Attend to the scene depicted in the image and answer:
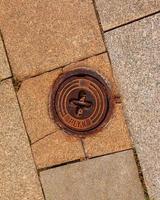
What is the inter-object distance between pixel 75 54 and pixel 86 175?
0.95 m

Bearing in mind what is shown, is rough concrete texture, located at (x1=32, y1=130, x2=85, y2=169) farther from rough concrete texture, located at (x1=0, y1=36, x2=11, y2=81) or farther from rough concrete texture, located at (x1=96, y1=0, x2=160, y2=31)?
rough concrete texture, located at (x1=96, y1=0, x2=160, y2=31)

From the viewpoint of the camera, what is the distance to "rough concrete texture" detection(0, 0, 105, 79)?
134 inches

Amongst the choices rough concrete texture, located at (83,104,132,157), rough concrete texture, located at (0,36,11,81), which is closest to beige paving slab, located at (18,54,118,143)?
rough concrete texture, located at (0,36,11,81)

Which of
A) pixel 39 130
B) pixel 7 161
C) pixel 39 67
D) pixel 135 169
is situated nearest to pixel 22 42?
pixel 39 67

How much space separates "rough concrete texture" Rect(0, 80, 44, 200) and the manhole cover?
34cm

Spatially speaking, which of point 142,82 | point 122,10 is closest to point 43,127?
point 142,82

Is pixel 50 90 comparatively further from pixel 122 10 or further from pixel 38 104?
pixel 122 10

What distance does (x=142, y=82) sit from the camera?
132 inches

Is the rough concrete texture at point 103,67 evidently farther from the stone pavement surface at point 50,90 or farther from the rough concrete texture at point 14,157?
the rough concrete texture at point 14,157

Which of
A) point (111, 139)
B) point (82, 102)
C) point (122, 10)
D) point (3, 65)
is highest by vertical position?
point (122, 10)

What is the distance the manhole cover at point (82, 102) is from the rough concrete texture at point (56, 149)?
75 mm

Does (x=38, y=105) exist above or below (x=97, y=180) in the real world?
above

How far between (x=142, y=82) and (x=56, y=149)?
86cm

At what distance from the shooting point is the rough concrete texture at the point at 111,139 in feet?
11.1
